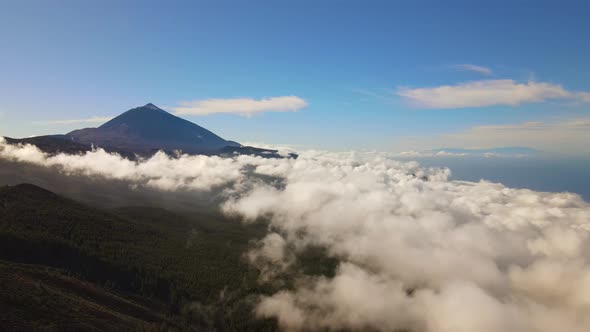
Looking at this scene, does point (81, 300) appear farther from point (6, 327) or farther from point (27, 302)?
point (6, 327)

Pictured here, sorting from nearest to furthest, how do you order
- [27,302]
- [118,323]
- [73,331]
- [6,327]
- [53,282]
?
[6,327] → [73,331] → [27,302] → [118,323] → [53,282]

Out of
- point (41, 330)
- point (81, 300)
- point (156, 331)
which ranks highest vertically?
point (41, 330)

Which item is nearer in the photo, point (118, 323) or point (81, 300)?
point (118, 323)

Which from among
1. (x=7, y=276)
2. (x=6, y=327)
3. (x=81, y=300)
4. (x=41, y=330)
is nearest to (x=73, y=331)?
(x=41, y=330)

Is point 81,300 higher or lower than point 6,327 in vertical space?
lower

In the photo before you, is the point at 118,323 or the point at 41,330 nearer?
the point at 41,330

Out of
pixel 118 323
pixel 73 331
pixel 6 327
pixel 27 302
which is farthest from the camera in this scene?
pixel 118 323

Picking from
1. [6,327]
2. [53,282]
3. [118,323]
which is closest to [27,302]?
[6,327]

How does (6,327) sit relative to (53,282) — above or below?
above

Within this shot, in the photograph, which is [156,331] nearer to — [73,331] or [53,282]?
[73,331]
